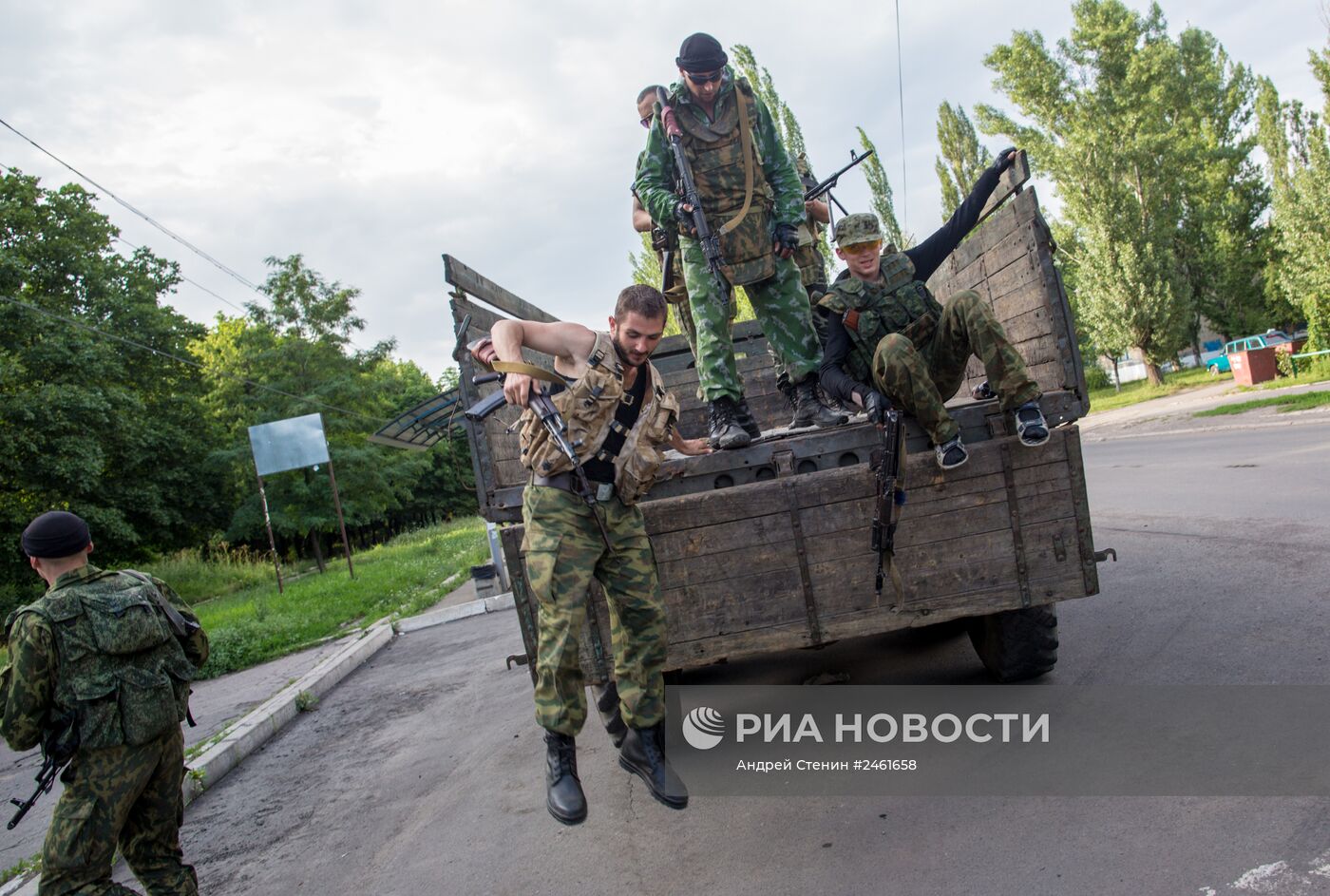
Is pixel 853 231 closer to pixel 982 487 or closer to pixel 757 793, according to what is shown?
pixel 982 487

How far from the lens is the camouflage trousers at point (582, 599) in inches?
128

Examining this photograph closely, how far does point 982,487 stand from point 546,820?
2.41m

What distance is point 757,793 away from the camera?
12.5ft

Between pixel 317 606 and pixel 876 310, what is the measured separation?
12861 mm

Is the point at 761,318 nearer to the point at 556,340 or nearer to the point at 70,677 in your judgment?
the point at 556,340

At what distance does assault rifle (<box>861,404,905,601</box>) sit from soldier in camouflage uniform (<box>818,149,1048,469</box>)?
16cm

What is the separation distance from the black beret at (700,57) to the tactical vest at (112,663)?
3517mm

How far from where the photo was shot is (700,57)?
15.0ft

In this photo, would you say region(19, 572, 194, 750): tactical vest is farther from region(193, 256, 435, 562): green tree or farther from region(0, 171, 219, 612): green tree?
region(193, 256, 435, 562): green tree

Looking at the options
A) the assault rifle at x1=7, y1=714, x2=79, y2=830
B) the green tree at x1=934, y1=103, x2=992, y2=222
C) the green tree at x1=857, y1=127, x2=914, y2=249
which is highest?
the green tree at x1=934, y1=103, x2=992, y2=222

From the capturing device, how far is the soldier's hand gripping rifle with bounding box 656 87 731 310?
4.62m

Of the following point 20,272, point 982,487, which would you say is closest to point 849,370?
point 982,487

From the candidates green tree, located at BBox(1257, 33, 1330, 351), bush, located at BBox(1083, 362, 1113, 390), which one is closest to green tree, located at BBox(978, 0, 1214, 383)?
green tree, located at BBox(1257, 33, 1330, 351)
